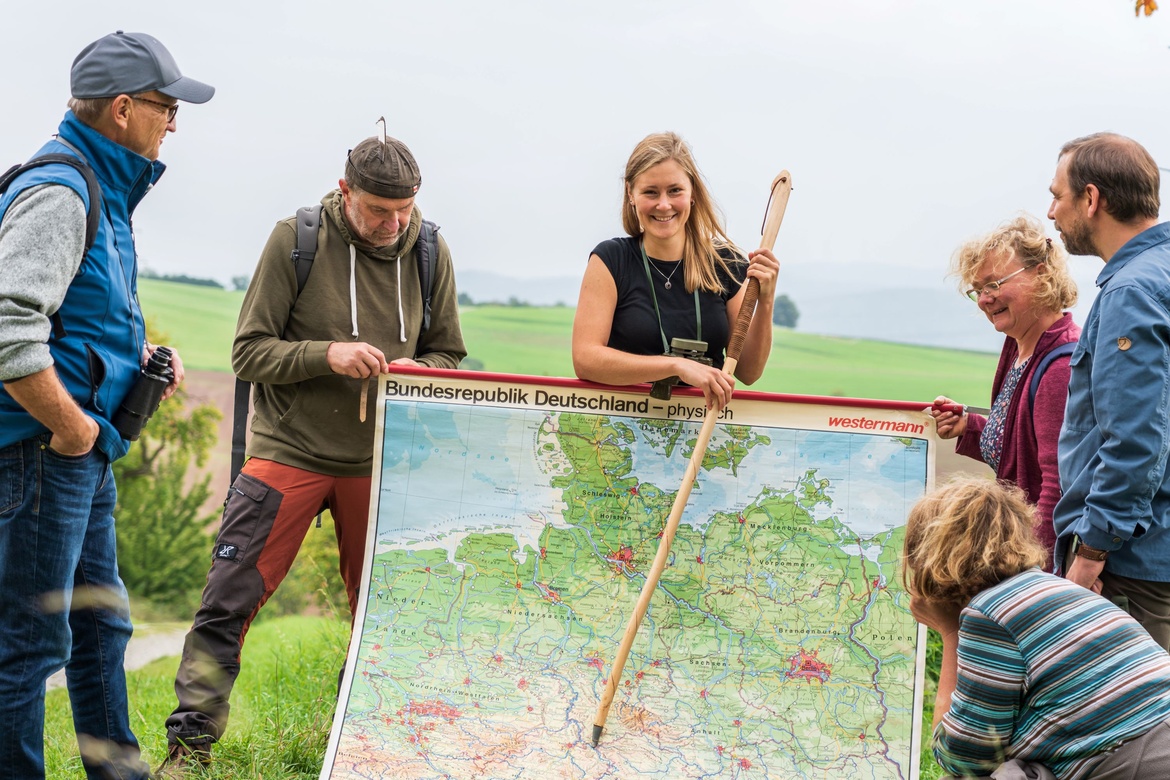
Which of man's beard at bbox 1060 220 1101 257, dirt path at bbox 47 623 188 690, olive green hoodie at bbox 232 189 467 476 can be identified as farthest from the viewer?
dirt path at bbox 47 623 188 690

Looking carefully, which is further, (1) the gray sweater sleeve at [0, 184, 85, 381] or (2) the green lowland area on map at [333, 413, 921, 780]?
(2) the green lowland area on map at [333, 413, 921, 780]

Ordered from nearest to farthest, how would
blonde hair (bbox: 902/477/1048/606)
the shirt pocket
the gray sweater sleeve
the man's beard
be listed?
blonde hair (bbox: 902/477/1048/606) < the gray sweater sleeve < the shirt pocket < the man's beard

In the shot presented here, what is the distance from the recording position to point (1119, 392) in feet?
9.25

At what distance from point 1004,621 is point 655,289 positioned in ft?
5.31

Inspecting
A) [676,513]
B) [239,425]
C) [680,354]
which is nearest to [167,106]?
[239,425]

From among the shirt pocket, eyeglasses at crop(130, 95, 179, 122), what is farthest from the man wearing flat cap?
the shirt pocket

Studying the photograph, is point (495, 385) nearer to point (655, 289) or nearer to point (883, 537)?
point (655, 289)

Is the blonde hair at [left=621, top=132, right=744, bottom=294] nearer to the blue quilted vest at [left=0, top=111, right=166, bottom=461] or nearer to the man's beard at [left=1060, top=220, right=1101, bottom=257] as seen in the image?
the man's beard at [left=1060, top=220, right=1101, bottom=257]

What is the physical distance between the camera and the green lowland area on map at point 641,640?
334cm

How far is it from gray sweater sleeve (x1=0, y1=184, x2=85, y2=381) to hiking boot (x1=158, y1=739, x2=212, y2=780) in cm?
149

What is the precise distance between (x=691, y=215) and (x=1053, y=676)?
1.91 meters

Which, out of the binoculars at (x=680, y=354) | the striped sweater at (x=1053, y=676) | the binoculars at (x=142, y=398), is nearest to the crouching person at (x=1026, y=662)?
the striped sweater at (x=1053, y=676)

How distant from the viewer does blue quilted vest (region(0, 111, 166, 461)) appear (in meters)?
2.88

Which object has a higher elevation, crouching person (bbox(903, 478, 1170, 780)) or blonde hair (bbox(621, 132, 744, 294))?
blonde hair (bbox(621, 132, 744, 294))
